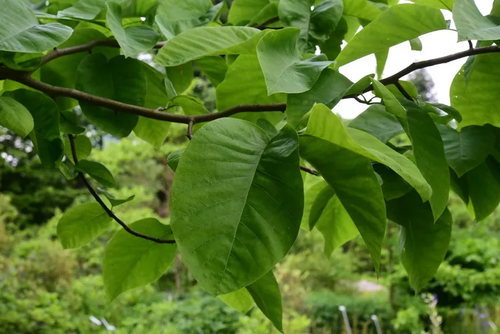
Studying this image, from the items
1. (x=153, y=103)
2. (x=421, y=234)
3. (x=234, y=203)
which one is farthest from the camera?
(x=153, y=103)

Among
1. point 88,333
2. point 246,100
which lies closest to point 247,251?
point 246,100

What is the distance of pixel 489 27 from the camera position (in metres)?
0.21

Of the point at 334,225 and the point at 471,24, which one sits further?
the point at 334,225

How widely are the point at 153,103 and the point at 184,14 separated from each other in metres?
0.08

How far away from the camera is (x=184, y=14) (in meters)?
0.35

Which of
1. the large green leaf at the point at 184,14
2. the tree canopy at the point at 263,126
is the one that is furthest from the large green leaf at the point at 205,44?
the large green leaf at the point at 184,14

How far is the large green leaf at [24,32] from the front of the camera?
220mm

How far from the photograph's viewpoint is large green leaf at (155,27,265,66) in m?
0.21

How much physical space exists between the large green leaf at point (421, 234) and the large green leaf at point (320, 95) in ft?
0.28

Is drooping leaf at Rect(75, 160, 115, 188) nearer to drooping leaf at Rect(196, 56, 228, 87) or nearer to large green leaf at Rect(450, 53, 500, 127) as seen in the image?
drooping leaf at Rect(196, 56, 228, 87)

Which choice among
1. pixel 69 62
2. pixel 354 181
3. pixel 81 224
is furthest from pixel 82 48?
pixel 354 181

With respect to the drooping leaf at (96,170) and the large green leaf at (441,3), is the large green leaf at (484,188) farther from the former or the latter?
the drooping leaf at (96,170)

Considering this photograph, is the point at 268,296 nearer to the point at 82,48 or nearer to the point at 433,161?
the point at 433,161

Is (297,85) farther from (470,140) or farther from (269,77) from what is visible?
(470,140)
